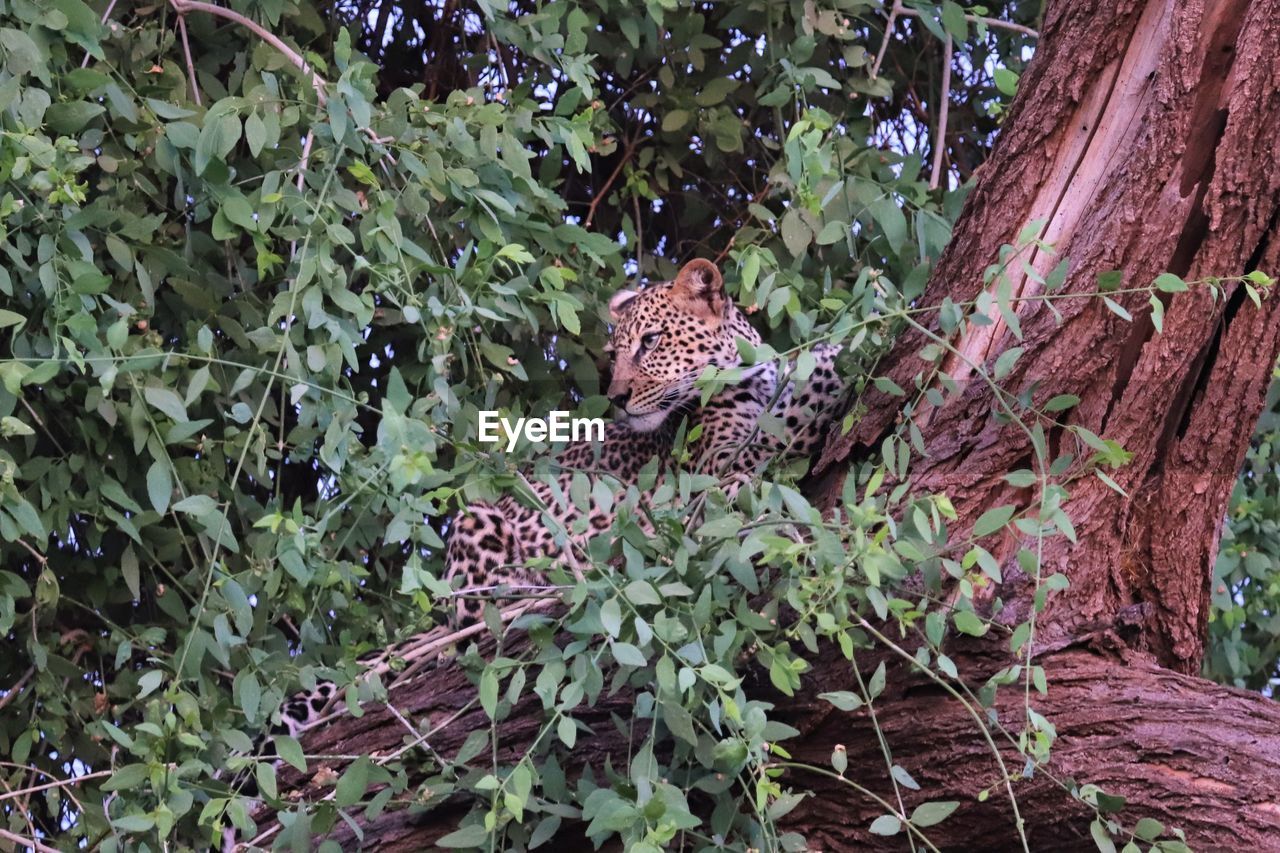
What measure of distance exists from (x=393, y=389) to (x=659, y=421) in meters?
2.06

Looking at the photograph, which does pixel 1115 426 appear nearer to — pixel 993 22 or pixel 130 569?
pixel 993 22

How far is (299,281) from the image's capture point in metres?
3.01

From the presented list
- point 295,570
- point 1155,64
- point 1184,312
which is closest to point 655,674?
point 295,570

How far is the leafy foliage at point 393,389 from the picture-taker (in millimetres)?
2697

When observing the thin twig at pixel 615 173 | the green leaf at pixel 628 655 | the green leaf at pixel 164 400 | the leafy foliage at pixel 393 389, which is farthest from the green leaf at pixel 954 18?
the green leaf at pixel 628 655

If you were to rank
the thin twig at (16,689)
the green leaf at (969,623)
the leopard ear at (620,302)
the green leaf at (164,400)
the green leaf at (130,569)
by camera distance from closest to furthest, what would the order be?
1. the green leaf at (969,623)
2. the green leaf at (164,400)
3. the green leaf at (130,569)
4. the thin twig at (16,689)
5. the leopard ear at (620,302)

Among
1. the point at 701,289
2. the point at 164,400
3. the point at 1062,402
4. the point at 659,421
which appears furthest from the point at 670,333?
the point at 1062,402

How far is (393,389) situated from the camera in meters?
2.51

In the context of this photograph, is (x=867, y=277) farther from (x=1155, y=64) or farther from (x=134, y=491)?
(x=134, y=491)

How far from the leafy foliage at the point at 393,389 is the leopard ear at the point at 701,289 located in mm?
78

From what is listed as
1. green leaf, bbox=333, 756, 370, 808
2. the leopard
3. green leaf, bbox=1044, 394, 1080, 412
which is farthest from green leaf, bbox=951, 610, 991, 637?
green leaf, bbox=333, 756, 370, 808

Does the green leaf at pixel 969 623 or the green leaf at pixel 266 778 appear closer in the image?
the green leaf at pixel 969 623

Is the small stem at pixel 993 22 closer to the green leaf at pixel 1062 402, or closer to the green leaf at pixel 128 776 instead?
the green leaf at pixel 1062 402

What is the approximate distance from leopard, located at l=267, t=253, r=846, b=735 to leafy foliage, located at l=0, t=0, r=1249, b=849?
12 cm
